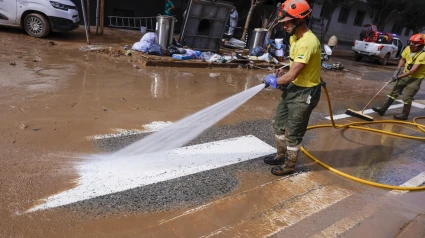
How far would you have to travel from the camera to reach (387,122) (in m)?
6.48

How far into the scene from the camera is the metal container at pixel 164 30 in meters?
9.07

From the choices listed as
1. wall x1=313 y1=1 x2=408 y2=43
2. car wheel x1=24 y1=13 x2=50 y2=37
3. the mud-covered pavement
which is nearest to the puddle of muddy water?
the mud-covered pavement

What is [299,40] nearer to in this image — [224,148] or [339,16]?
[224,148]

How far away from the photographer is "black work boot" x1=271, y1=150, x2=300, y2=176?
11.8ft

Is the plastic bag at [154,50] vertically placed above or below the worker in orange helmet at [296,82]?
below

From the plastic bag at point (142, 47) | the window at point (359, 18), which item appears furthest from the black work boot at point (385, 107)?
the window at point (359, 18)

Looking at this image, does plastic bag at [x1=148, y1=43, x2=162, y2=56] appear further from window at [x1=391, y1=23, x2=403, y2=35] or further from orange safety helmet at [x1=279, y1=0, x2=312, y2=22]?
window at [x1=391, y1=23, x2=403, y2=35]

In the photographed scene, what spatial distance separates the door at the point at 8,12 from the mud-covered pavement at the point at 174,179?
7.31ft

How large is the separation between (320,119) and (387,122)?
1.56 metres

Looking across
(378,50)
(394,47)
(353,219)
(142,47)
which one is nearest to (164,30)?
(142,47)

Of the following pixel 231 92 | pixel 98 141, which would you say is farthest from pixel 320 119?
pixel 98 141

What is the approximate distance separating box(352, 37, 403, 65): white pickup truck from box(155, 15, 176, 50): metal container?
14.0 metres

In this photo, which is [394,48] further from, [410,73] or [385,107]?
[410,73]

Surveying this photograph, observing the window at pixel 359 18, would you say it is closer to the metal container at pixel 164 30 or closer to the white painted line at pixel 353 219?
the metal container at pixel 164 30
